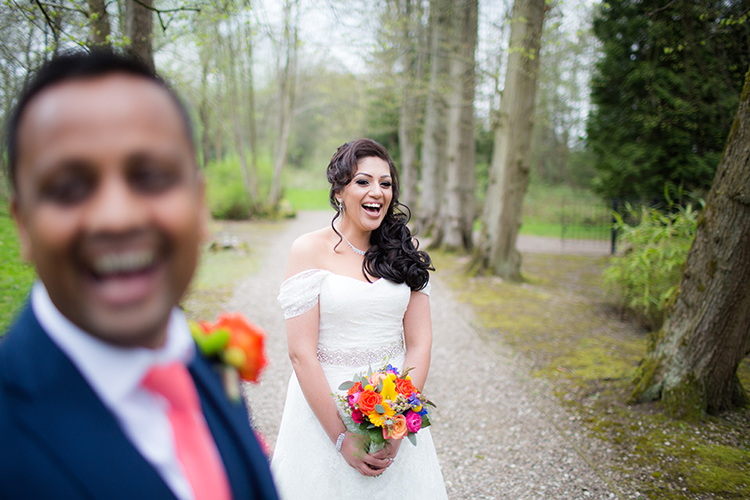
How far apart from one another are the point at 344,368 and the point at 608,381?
13.5 feet

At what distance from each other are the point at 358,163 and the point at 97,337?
69.6 inches

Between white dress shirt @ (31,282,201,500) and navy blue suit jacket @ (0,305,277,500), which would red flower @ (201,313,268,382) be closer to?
white dress shirt @ (31,282,201,500)

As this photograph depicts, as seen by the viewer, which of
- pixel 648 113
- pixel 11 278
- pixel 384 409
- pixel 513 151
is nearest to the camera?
pixel 384 409

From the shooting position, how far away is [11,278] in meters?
5.18

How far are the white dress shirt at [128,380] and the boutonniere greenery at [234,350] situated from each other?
0.16 metres

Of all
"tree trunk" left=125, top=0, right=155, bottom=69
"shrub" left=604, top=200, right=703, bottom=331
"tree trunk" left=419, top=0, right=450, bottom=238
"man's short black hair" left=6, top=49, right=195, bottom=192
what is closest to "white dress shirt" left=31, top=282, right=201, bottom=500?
"man's short black hair" left=6, top=49, right=195, bottom=192

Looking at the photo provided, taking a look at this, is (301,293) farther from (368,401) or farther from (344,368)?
(368,401)

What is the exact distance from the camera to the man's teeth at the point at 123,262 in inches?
26.1

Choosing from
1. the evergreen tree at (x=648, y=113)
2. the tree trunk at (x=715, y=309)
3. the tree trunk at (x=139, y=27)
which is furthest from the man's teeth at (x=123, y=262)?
the evergreen tree at (x=648, y=113)

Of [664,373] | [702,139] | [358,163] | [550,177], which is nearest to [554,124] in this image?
[550,177]

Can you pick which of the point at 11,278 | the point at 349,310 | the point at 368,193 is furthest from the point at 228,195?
the point at 349,310

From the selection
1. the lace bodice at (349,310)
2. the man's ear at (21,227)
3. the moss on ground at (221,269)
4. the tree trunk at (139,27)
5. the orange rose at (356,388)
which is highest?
the tree trunk at (139,27)

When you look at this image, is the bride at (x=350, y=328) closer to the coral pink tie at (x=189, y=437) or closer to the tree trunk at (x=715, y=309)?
the coral pink tie at (x=189, y=437)

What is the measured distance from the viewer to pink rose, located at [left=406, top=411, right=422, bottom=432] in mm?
1944
